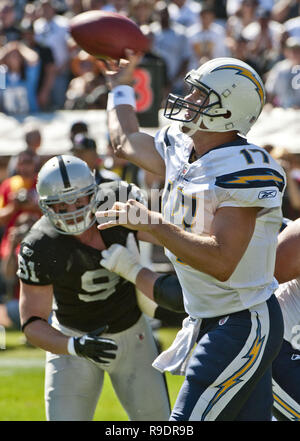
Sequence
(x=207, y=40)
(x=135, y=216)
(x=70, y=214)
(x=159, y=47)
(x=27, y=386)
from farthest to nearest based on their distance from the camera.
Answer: (x=159, y=47), (x=207, y=40), (x=27, y=386), (x=70, y=214), (x=135, y=216)

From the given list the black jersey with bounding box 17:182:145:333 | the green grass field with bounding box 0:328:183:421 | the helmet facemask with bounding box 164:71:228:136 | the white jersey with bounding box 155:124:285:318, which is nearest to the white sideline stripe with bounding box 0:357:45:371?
the green grass field with bounding box 0:328:183:421

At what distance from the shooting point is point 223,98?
313cm

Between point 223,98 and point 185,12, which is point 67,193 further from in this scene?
point 185,12

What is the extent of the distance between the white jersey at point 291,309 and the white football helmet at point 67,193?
0.95 m

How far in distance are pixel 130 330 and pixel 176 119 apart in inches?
50.1

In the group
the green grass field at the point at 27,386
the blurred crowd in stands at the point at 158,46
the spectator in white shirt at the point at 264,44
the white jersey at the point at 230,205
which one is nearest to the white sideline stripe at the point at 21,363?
the green grass field at the point at 27,386

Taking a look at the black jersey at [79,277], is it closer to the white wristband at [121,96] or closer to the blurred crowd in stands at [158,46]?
the white wristband at [121,96]

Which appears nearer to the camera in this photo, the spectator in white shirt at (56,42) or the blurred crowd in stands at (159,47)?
the blurred crowd in stands at (159,47)

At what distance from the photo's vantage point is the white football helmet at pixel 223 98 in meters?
3.13

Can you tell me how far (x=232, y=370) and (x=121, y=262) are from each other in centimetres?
95

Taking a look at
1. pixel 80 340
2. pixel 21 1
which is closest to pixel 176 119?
pixel 80 340

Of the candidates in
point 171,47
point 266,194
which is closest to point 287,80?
point 171,47

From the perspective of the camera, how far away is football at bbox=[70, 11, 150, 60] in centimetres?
395

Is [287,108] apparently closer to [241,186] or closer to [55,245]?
[55,245]
